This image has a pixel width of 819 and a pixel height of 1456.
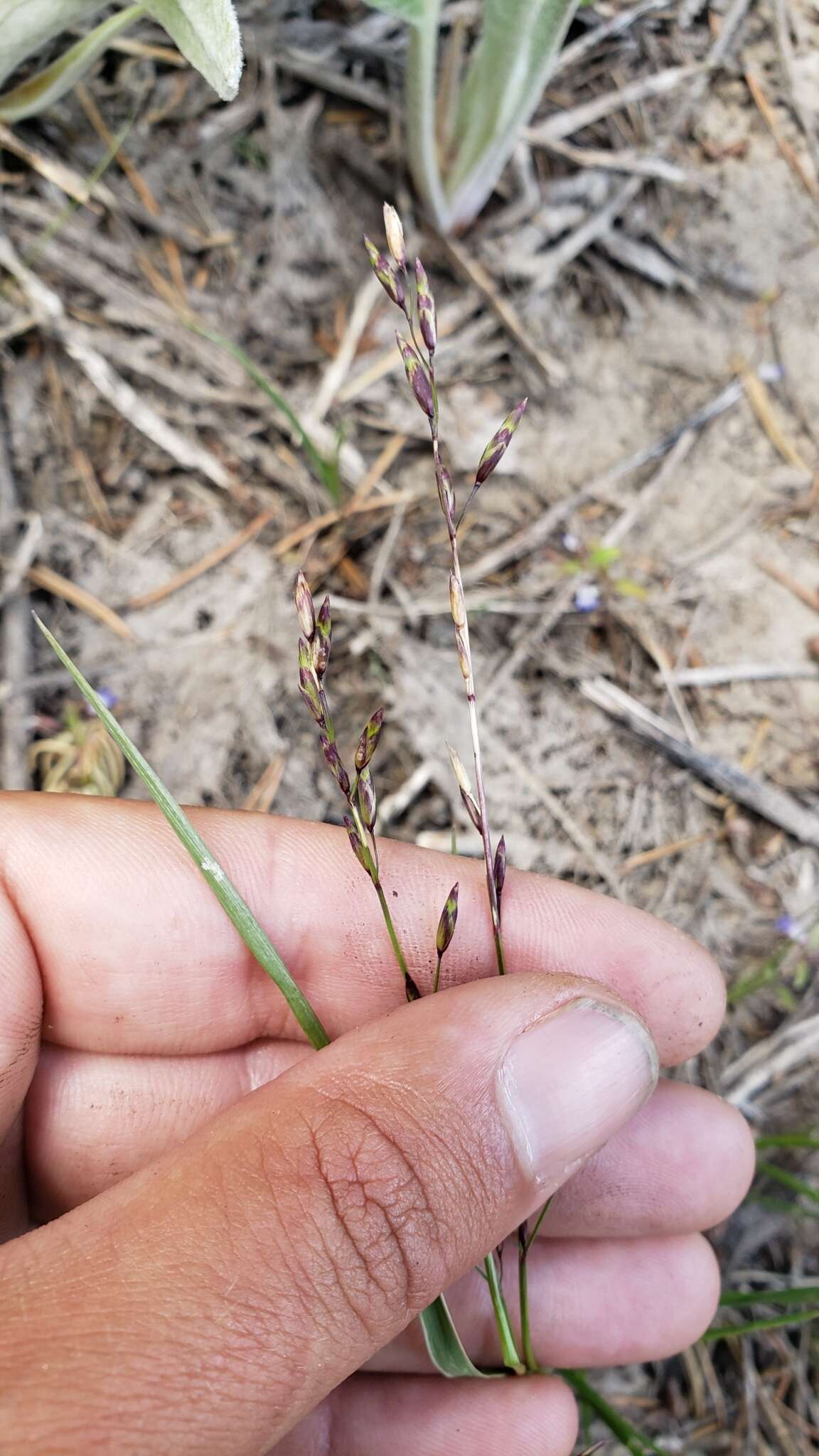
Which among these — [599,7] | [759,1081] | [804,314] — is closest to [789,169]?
[804,314]

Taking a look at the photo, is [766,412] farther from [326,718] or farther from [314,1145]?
[314,1145]

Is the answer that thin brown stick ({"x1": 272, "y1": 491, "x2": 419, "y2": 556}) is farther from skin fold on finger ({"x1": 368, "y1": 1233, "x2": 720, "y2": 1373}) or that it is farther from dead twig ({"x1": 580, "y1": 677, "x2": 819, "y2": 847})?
skin fold on finger ({"x1": 368, "y1": 1233, "x2": 720, "y2": 1373})

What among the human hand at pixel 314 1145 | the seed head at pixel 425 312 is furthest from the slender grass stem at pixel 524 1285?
the seed head at pixel 425 312

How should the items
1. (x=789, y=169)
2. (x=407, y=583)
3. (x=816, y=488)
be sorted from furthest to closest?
1. (x=789, y=169)
2. (x=816, y=488)
3. (x=407, y=583)

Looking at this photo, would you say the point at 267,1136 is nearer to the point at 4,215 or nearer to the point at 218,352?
the point at 218,352

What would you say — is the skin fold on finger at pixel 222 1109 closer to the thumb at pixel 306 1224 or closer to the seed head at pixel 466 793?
the thumb at pixel 306 1224
